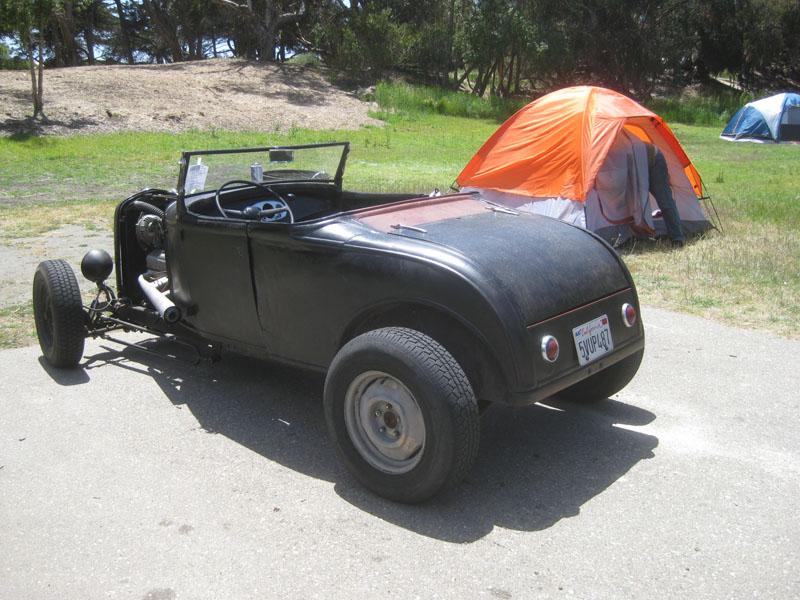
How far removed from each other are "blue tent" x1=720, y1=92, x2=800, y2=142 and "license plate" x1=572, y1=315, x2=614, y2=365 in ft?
79.0

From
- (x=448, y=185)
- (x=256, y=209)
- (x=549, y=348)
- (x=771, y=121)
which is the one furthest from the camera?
(x=771, y=121)

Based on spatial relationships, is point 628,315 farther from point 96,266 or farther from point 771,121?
point 771,121

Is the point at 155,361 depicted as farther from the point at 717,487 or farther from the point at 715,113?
the point at 715,113

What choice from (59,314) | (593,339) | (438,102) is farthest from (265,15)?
(593,339)

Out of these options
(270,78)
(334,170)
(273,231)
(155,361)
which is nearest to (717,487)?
(273,231)

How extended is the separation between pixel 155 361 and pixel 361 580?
3029 millimetres

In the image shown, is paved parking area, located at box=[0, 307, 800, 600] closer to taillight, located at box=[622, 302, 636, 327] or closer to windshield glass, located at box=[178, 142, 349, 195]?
taillight, located at box=[622, 302, 636, 327]

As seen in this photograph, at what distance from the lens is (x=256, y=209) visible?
4133 millimetres

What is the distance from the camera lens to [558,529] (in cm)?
312

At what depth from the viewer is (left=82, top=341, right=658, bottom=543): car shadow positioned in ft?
10.7

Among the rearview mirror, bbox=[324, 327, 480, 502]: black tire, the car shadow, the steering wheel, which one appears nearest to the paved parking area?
the car shadow

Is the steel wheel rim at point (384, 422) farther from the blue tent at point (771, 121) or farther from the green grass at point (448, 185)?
the blue tent at point (771, 121)

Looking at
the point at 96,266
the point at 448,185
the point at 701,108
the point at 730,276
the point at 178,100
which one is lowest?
the point at 730,276

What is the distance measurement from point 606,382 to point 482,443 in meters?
0.81
